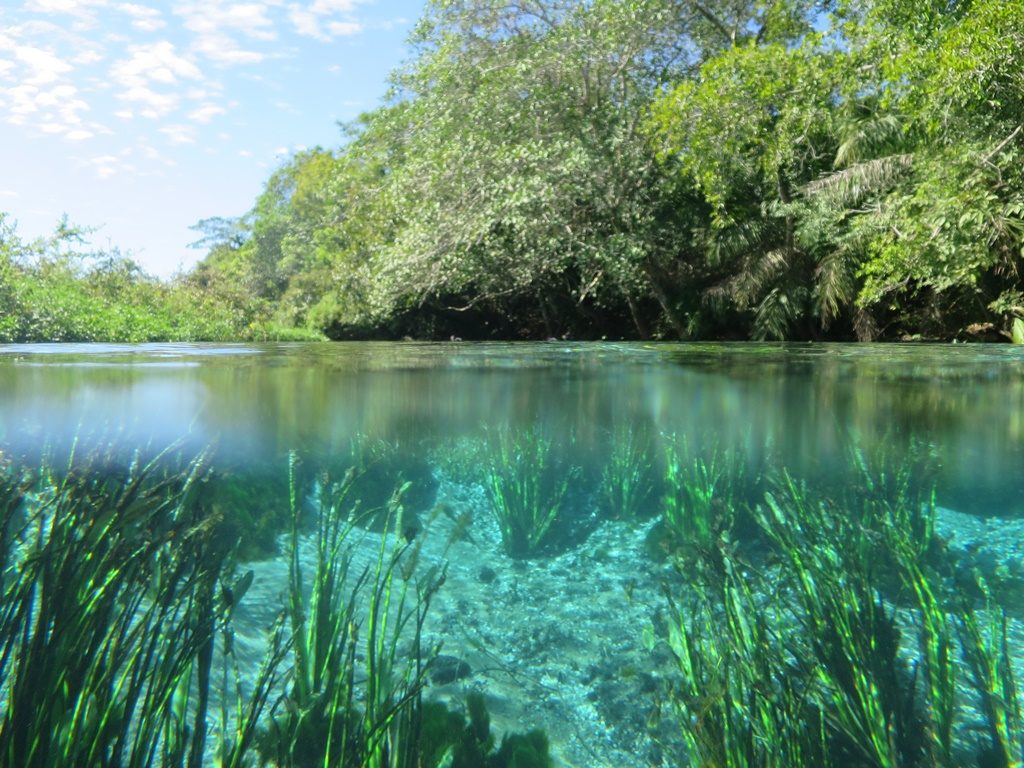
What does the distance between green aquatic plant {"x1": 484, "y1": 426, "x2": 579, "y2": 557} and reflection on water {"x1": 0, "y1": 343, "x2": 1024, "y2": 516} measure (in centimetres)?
24

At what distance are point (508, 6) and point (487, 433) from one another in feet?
62.0

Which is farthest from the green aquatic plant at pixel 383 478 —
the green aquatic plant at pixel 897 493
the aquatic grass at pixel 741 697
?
the green aquatic plant at pixel 897 493

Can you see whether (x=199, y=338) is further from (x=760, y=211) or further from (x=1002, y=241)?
(x=1002, y=241)

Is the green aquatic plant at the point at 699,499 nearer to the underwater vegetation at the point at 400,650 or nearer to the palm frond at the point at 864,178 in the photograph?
the underwater vegetation at the point at 400,650

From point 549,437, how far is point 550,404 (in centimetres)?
92

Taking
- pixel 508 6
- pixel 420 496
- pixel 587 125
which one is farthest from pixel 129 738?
pixel 508 6

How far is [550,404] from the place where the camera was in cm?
549

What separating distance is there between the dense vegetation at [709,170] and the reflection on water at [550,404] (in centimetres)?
895

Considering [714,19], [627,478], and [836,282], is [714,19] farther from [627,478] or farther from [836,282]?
[627,478]

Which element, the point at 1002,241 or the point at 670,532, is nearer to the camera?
the point at 670,532

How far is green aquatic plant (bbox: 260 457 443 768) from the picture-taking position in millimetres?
2018

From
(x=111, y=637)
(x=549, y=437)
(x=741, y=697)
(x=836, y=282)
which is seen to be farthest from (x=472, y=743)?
(x=836, y=282)

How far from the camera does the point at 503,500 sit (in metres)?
3.22

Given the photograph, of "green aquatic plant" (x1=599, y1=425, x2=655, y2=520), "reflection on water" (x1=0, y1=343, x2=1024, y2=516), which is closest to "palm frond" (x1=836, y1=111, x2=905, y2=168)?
"reflection on water" (x1=0, y1=343, x2=1024, y2=516)
